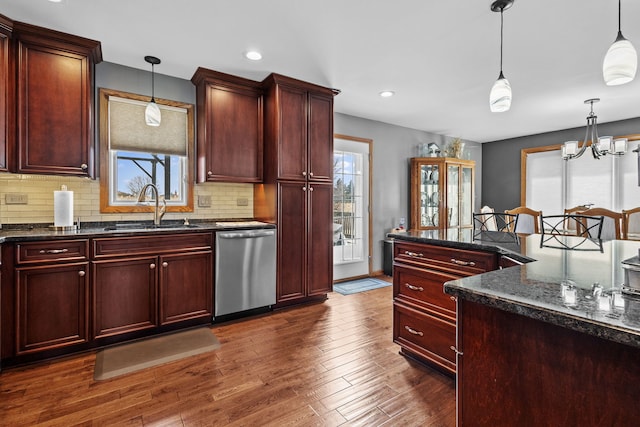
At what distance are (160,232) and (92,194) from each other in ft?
2.87

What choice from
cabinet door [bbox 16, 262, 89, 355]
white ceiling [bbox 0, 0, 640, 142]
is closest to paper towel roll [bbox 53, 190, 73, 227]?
cabinet door [bbox 16, 262, 89, 355]

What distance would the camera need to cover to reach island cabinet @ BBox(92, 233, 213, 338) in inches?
98.2

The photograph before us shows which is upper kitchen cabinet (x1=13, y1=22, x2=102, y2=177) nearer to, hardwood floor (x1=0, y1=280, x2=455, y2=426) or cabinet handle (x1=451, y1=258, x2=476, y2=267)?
hardwood floor (x1=0, y1=280, x2=455, y2=426)

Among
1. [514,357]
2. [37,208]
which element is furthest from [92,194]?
[514,357]

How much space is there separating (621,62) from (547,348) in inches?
59.2

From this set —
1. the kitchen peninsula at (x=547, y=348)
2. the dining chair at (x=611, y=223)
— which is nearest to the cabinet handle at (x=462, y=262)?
the kitchen peninsula at (x=547, y=348)

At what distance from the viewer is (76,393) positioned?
192 centimetres

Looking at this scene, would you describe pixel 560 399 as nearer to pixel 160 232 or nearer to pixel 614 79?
pixel 614 79

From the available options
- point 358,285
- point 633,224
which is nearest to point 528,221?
point 633,224

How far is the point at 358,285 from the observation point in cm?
446

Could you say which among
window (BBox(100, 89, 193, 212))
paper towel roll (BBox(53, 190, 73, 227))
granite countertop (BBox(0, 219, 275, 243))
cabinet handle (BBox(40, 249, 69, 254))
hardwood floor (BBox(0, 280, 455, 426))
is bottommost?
hardwood floor (BBox(0, 280, 455, 426))

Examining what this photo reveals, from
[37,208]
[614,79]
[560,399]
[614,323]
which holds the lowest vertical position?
[560,399]

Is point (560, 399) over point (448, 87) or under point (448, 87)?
under

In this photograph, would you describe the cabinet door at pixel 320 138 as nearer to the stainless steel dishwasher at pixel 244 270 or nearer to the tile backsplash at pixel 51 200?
the stainless steel dishwasher at pixel 244 270
